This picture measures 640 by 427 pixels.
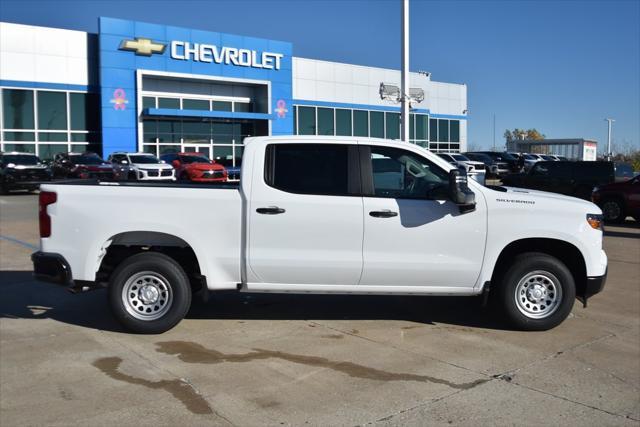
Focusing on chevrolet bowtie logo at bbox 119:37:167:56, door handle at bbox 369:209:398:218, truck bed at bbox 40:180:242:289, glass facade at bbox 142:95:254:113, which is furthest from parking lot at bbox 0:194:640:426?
glass facade at bbox 142:95:254:113

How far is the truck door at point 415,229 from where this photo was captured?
242 inches

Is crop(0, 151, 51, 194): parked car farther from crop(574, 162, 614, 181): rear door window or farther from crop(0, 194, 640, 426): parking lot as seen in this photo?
crop(574, 162, 614, 181): rear door window

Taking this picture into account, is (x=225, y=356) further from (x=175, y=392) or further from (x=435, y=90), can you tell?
(x=435, y=90)

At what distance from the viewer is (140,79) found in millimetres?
35594

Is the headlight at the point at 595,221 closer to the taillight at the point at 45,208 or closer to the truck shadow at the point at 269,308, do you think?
the truck shadow at the point at 269,308

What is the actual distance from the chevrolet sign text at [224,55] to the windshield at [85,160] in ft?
36.0

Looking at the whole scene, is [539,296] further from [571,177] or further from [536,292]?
[571,177]

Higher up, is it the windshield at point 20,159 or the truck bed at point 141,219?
the windshield at point 20,159

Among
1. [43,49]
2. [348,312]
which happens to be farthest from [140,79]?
[348,312]

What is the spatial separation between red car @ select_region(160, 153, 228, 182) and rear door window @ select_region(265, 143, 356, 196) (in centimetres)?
1882

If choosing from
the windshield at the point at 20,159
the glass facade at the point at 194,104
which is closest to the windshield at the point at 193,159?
the windshield at the point at 20,159

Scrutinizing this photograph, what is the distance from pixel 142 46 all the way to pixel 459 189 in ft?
109

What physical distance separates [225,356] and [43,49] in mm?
32529

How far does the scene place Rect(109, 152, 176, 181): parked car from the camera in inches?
1018
